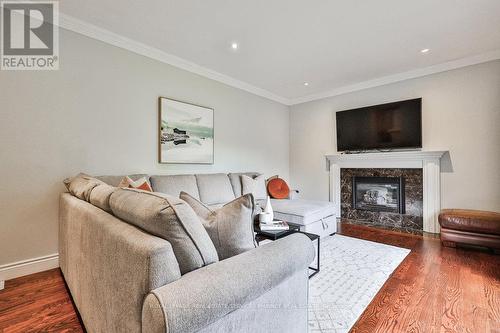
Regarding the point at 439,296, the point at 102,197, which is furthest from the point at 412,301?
the point at 102,197

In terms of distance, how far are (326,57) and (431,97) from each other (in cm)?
184

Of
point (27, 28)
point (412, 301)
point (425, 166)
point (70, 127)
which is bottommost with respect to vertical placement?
point (412, 301)

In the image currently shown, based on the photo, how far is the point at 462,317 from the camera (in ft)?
5.39

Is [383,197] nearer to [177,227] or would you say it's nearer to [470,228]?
[470,228]

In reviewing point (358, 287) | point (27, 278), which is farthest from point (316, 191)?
point (27, 278)

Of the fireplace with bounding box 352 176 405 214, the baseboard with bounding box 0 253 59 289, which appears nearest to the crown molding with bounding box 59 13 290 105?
the baseboard with bounding box 0 253 59 289

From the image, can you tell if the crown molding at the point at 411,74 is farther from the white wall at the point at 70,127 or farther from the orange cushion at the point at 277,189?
the white wall at the point at 70,127

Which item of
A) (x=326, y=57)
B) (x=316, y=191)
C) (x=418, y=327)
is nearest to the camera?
(x=418, y=327)

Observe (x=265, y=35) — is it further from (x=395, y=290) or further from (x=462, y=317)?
(x=462, y=317)

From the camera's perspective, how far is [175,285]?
28.2 inches

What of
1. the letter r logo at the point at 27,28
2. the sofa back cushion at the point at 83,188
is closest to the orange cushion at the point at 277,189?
the sofa back cushion at the point at 83,188

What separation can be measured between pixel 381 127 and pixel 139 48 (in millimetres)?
3935

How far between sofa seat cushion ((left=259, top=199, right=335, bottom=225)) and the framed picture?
139 cm

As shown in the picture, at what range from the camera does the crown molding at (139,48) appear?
8.05 feet
